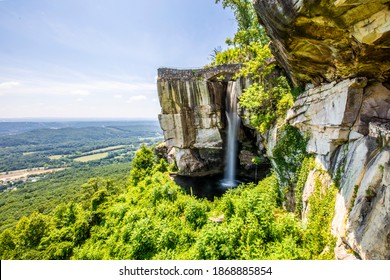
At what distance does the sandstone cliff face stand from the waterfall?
10.0 meters

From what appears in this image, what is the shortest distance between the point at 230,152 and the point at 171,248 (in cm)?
1405

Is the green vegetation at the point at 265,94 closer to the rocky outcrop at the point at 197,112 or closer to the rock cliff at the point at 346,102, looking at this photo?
the rock cliff at the point at 346,102

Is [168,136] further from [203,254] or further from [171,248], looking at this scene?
[203,254]

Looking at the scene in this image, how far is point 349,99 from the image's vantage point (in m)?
7.52

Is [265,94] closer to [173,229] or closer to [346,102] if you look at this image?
[346,102]

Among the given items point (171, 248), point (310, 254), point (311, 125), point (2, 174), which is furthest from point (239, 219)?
point (2, 174)

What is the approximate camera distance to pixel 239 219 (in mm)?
9117

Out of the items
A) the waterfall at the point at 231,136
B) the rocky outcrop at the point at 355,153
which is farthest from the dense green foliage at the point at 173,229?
the waterfall at the point at 231,136

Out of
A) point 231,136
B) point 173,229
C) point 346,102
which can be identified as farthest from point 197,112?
point 346,102

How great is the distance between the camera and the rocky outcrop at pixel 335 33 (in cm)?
461

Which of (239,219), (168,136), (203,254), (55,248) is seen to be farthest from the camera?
(168,136)

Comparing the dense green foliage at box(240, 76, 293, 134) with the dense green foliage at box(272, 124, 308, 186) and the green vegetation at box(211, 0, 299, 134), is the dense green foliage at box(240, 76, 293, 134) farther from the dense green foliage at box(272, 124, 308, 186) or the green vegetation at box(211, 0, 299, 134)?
the dense green foliage at box(272, 124, 308, 186)

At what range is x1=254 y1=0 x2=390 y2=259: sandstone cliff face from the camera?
198 inches

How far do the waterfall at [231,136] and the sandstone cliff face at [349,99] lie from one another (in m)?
10.0
